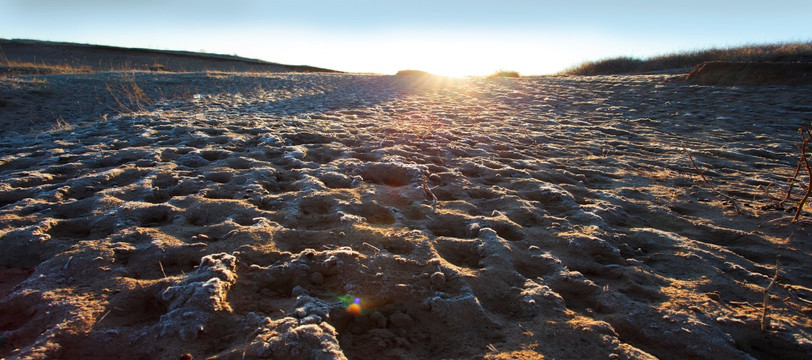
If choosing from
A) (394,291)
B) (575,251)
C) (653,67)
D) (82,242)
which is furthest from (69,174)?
(653,67)

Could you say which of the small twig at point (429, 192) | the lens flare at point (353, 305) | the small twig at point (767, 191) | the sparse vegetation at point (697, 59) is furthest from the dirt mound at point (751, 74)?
the lens flare at point (353, 305)

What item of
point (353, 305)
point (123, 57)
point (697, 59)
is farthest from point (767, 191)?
point (123, 57)

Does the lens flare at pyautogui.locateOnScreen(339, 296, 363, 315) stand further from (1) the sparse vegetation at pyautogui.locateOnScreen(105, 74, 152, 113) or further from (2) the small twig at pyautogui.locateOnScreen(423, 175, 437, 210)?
(1) the sparse vegetation at pyautogui.locateOnScreen(105, 74, 152, 113)

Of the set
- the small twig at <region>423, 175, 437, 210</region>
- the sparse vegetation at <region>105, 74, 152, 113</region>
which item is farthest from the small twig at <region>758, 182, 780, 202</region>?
the sparse vegetation at <region>105, 74, 152, 113</region>

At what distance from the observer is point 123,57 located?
22.2 meters

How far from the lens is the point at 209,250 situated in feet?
7.62

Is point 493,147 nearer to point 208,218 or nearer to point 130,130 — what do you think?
point 208,218

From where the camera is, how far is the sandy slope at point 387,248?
5.77 feet

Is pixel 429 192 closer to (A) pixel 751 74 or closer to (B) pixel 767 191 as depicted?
(B) pixel 767 191

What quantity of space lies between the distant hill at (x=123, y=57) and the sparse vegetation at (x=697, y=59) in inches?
622

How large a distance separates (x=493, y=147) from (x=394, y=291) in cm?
336

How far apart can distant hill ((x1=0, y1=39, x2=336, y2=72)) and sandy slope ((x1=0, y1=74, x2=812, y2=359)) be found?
18998 mm

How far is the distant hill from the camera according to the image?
2048 cm

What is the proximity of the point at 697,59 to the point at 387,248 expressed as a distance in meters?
17.3
